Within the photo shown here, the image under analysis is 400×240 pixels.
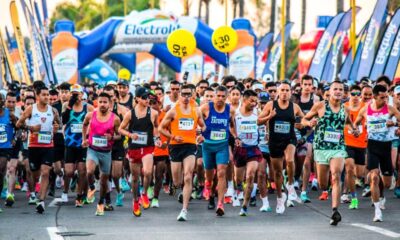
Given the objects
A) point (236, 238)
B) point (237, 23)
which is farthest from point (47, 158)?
point (237, 23)

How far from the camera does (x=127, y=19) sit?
126 ft

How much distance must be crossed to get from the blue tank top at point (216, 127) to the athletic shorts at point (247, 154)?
29 centimetres

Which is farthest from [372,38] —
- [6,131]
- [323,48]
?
[6,131]

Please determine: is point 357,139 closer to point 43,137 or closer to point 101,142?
point 101,142

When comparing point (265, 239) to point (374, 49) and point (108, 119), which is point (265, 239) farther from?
point (374, 49)

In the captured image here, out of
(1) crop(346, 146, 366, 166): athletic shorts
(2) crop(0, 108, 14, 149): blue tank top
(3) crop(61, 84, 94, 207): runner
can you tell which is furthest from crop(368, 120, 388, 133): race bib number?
(2) crop(0, 108, 14, 149): blue tank top

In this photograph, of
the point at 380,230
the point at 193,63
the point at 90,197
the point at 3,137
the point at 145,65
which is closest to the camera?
the point at 380,230

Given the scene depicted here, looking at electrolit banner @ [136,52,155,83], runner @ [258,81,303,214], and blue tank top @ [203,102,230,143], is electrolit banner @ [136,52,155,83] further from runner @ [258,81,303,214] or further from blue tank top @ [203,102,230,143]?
blue tank top @ [203,102,230,143]

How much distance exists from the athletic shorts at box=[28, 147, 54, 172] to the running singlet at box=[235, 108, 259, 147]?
117 inches

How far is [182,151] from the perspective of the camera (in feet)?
52.1

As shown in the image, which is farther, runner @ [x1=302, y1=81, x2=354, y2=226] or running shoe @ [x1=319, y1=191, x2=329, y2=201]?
running shoe @ [x1=319, y1=191, x2=329, y2=201]

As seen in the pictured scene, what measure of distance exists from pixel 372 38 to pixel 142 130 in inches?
583

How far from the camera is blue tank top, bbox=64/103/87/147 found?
17.6 metres

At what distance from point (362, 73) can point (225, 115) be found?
1450cm
